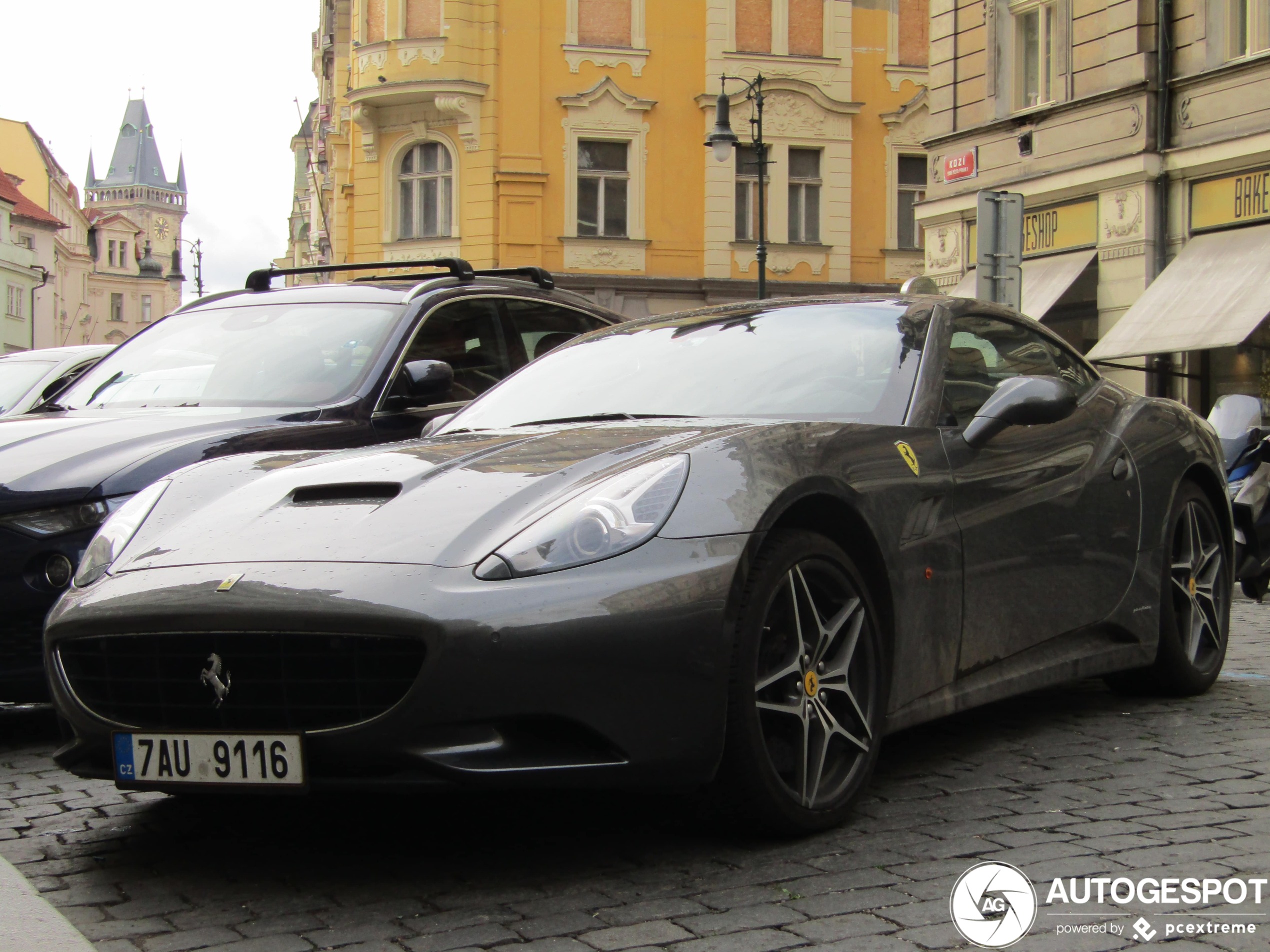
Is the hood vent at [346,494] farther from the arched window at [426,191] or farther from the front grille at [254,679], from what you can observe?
the arched window at [426,191]

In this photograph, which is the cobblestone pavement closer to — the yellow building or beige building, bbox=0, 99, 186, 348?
the yellow building

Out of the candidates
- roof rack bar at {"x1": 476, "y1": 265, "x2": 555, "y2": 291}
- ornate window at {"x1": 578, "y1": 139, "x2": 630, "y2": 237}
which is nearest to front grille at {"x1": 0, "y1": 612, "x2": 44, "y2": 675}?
roof rack bar at {"x1": 476, "y1": 265, "x2": 555, "y2": 291}

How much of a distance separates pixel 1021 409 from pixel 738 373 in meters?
0.84

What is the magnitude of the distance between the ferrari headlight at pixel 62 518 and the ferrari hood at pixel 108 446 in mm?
27

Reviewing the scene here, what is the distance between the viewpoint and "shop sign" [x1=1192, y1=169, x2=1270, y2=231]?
55.6 feet

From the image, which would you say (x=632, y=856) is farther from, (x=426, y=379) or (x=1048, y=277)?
(x=1048, y=277)

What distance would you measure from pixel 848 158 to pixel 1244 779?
29.1 meters

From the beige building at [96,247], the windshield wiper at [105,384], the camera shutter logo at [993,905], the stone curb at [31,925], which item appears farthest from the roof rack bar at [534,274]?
the beige building at [96,247]

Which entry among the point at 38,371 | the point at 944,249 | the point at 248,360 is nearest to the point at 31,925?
the point at 248,360

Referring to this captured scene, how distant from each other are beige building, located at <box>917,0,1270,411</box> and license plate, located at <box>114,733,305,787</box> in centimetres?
1454

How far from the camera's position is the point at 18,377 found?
413 inches

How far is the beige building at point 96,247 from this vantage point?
100 m

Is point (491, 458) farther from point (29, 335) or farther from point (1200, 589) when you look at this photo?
point (29, 335)

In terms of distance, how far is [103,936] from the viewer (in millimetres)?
3152
